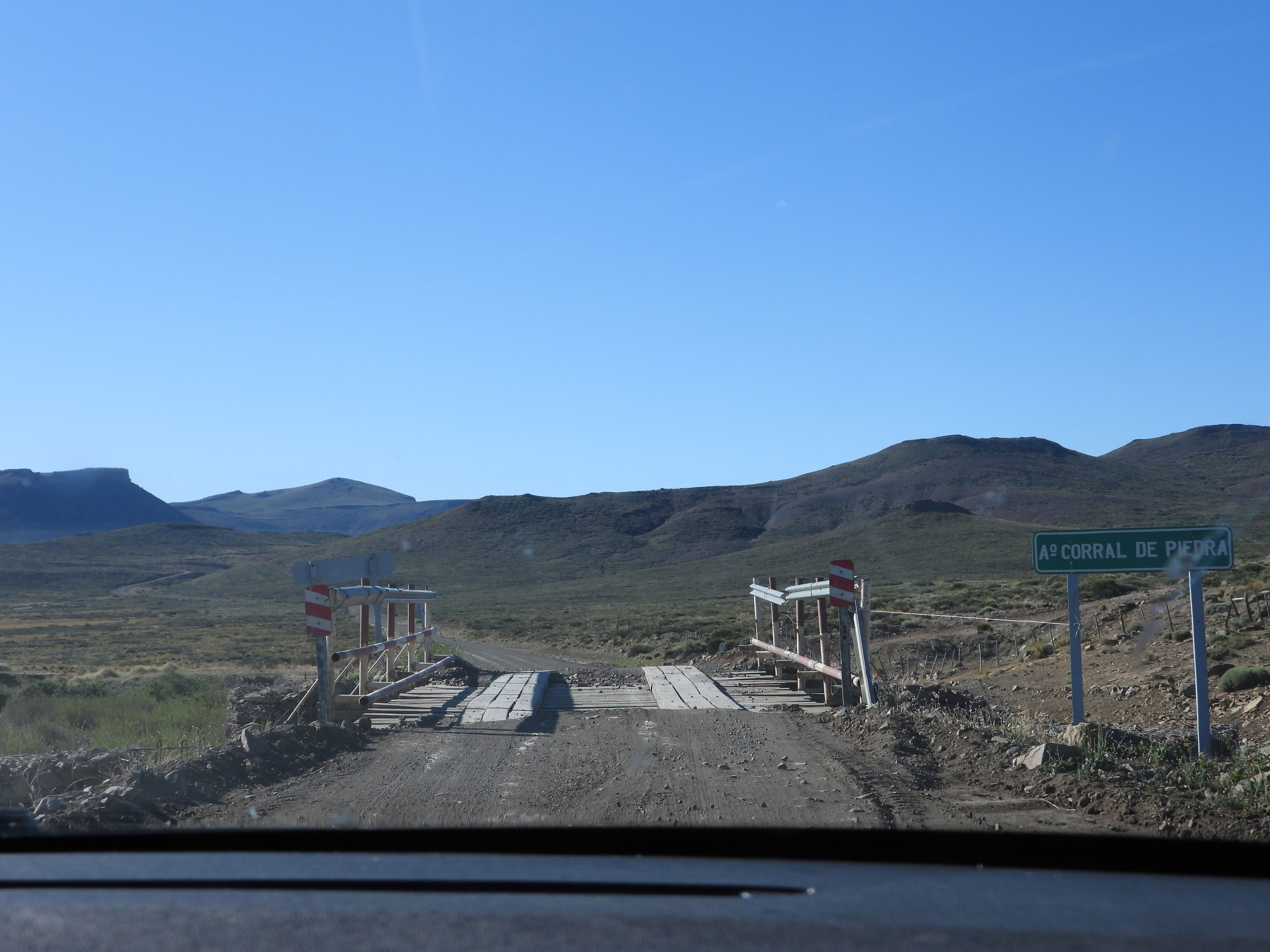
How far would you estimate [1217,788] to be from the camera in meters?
6.07

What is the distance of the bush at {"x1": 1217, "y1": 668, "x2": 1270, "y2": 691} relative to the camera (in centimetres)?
1235

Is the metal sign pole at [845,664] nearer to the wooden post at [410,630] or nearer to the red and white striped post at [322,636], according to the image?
the red and white striped post at [322,636]

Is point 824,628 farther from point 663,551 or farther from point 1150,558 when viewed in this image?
point 663,551

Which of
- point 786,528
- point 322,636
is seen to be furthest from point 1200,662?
point 786,528

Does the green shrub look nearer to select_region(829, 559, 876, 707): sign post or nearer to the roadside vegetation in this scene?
the roadside vegetation

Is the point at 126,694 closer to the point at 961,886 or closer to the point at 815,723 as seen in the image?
the point at 815,723

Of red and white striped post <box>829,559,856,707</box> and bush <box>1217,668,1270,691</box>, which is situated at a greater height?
red and white striped post <box>829,559,856,707</box>

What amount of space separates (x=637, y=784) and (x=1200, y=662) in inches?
155

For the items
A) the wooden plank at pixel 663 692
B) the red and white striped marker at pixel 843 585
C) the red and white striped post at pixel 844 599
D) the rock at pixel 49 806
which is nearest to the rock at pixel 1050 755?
the red and white striped post at pixel 844 599

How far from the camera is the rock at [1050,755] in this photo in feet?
22.3

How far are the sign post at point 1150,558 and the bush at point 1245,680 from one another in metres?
5.25

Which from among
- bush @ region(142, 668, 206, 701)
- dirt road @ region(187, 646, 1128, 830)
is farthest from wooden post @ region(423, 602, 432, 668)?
dirt road @ region(187, 646, 1128, 830)

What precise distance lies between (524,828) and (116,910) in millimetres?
1228

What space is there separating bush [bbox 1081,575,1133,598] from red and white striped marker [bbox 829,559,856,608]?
53.3 ft
